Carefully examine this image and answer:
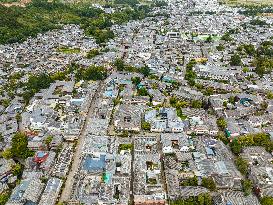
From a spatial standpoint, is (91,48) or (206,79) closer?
(206,79)

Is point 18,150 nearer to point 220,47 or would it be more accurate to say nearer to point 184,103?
point 184,103

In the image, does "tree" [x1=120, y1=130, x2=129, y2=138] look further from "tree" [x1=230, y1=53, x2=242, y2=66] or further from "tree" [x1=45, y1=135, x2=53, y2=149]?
"tree" [x1=230, y1=53, x2=242, y2=66]

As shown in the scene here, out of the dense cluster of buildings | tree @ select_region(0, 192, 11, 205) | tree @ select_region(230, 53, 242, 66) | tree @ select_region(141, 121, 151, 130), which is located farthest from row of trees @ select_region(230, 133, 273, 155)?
tree @ select_region(230, 53, 242, 66)

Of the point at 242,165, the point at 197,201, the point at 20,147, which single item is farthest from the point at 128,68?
the point at 197,201

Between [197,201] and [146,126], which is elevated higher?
[146,126]

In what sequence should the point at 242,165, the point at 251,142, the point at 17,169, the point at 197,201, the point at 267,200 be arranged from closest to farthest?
1. the point at 197,201
2. the point at 267,200
3. the point at 17,169
4. the point at 242,165
5. the point at 251,142

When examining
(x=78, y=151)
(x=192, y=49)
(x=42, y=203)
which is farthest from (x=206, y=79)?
(x=42, y=203)

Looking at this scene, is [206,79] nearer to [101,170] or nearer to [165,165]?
[165,165]
